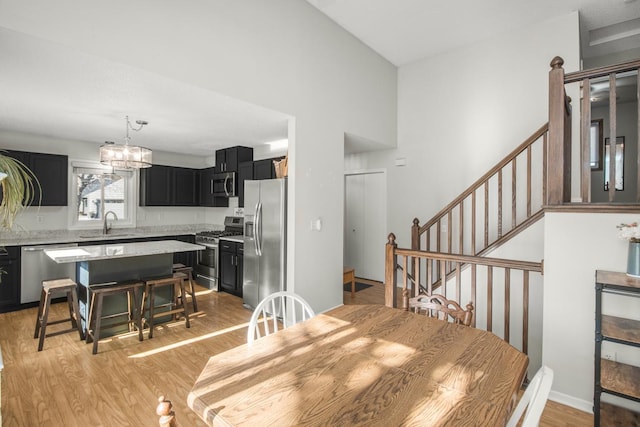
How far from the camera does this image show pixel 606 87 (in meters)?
4.54

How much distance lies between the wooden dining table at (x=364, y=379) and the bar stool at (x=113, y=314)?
2.40 meters

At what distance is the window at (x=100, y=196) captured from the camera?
17.3ft

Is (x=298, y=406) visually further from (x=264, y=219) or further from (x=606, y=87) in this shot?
(x=606, y=87)

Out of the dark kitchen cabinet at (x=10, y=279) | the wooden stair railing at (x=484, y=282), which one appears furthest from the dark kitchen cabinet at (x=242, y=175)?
the wooden stair railing at (x=484, y=282)

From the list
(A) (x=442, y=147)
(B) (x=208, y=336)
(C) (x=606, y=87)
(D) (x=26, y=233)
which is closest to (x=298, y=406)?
(B) (x=208, y=336)

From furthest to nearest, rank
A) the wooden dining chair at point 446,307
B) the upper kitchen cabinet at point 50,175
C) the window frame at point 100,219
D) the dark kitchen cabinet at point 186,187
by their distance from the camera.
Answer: the dark kitchen cabinet at point 186,187, the window frame at point 100,219, the upper kitchen cabinet at point 50,175, the wooden dining chair at point 446,307

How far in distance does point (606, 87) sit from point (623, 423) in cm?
457

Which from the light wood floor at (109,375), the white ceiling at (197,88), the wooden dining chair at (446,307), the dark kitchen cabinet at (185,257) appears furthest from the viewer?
the dark kitchen cabinet at (185,257)

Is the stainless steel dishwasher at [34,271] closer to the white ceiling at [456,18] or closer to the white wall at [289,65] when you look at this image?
the white wall at [289,65]

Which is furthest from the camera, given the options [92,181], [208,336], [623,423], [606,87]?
[92,181]

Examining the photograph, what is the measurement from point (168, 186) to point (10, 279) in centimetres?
266

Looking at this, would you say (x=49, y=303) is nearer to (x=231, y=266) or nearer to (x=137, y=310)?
(x=137, y=310)

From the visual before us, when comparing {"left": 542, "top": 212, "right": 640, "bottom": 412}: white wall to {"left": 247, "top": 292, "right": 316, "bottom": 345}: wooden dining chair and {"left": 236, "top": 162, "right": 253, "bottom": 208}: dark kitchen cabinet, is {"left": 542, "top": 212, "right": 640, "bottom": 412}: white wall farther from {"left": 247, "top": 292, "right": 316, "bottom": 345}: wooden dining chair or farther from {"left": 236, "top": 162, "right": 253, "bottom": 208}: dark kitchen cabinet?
{"left": 236, "top": 162, "right": 253, "bottom": 208}: dark kitchen cabinet

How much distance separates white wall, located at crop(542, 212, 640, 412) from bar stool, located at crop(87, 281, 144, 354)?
3.72 metres
